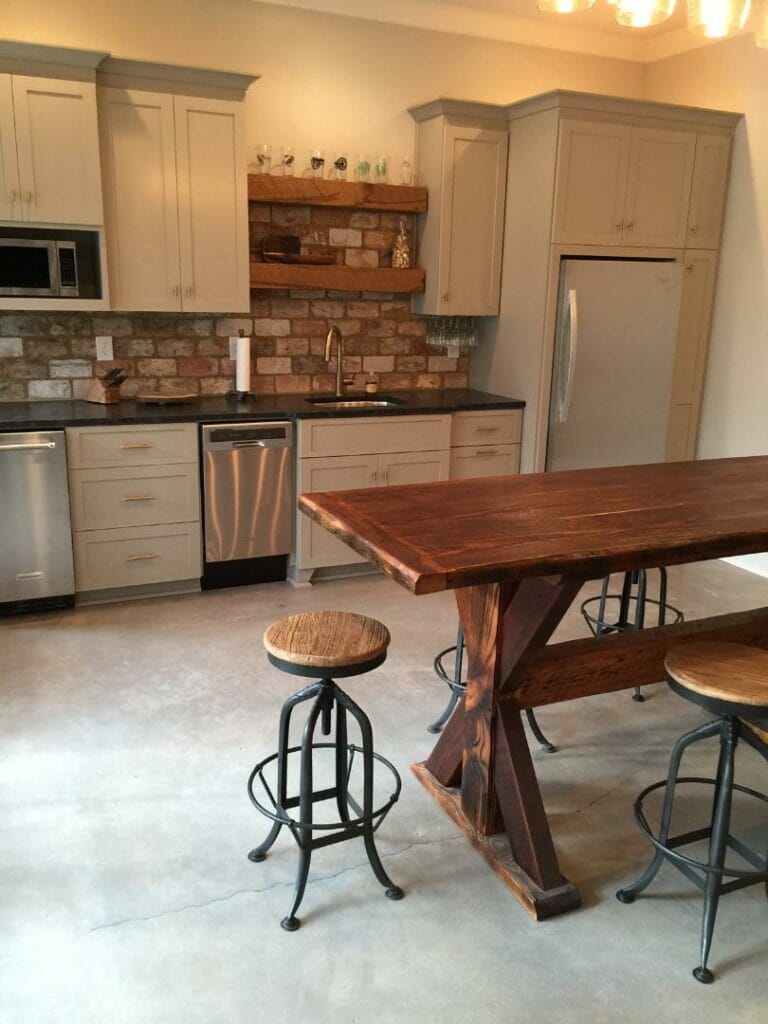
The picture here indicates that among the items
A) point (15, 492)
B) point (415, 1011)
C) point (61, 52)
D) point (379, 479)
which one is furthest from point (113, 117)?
point (415, 1011)

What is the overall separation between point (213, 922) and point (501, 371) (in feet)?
11.9

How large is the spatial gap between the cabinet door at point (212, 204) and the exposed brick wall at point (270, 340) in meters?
0.30

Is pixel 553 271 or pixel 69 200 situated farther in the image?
pixel 553 271

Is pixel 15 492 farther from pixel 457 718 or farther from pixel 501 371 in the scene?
pixel 501 371

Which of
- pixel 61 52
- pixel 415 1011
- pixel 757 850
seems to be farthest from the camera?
pixel 61 52

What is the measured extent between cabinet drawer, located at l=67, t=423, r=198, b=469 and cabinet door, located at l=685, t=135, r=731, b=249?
305 centimetres

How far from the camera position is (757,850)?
237 centimetres

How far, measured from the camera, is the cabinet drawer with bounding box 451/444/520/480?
4703mm

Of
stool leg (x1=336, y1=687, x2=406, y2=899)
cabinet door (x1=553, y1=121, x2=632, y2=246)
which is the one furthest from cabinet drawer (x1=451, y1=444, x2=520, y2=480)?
stool leg (x1=336, y1=687, x2=406, y2=899)

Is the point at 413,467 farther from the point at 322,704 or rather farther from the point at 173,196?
the point at 322,704

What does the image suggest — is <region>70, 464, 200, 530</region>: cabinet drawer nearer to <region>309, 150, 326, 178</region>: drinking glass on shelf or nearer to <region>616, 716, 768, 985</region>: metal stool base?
<region>309, 150, 326, 178</region>: drinking glass on shelf

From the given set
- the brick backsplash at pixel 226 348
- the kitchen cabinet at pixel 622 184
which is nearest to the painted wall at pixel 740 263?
the kitchen cabinet at pixel 622 184

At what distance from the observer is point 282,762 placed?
216cm

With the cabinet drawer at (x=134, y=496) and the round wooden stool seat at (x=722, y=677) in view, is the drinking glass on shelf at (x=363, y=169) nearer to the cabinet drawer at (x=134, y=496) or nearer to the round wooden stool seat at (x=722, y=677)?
the cabinet drawer at (x=134, y=496)
